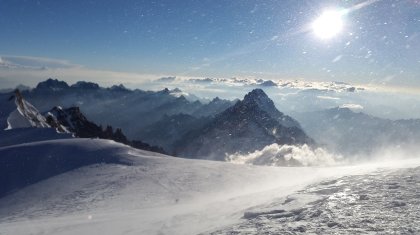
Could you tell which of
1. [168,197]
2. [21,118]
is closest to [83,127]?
[21,118]

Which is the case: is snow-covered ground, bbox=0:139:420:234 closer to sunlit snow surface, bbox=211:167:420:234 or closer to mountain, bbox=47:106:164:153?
sunlit snow surface, bbox=211:167:420:234

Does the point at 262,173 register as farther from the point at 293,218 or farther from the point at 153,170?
the point at 293,218

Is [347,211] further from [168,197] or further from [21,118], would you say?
[21,118]

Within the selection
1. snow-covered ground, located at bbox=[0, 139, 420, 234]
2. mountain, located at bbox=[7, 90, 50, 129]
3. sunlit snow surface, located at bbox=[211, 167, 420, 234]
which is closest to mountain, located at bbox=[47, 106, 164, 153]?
mountain, located at bbox=[7, 90, 50, 129]

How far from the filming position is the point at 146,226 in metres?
12.7

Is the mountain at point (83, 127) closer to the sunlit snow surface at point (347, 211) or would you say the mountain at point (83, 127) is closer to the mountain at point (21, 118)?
the mountain at point (21, 118)

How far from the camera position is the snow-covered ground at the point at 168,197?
1216 cm

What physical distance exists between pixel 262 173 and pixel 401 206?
12.7 m

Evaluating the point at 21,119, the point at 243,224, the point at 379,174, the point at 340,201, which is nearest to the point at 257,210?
the point at 243,224

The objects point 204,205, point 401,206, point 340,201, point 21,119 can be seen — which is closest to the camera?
point 401,206

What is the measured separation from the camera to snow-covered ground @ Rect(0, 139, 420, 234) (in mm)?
12164

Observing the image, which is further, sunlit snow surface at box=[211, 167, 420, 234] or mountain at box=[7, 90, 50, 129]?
mountain at box=[7, 90, 50, 129]

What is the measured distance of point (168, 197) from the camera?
1780cm

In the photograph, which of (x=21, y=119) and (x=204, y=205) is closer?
(x=204, y=205)
